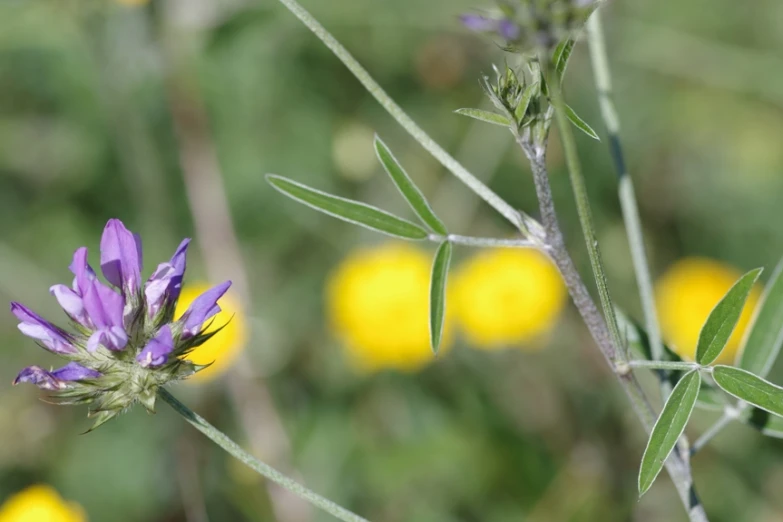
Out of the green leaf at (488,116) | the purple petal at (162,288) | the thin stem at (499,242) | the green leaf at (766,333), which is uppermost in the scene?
the green leaf at (488,116)

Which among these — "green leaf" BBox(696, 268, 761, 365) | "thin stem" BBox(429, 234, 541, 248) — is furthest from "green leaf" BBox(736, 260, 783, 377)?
"thin stem" BBox(429, 234, 541, 248)

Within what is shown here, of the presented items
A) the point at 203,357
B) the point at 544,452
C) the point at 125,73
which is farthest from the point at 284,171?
the point at 544,452

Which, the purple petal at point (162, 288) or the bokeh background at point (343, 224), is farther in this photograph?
the bokeh background at point (343, 224)

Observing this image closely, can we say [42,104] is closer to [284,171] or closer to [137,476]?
[284,171]

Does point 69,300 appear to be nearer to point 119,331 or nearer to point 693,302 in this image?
point 119,331

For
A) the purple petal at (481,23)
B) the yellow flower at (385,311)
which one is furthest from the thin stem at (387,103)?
the yellow flower at (385,311)

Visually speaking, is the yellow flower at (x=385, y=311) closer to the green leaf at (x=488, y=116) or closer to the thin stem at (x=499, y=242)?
the thin stem at (x=499, y=242)

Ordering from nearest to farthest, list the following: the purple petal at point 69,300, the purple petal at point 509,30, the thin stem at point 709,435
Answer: the purple petal at point 509,30 < the purple petal at point 69,300 < the thin stem at point 709,435
